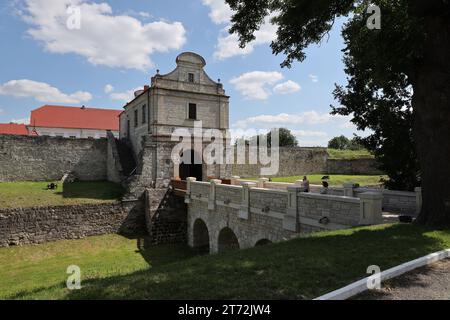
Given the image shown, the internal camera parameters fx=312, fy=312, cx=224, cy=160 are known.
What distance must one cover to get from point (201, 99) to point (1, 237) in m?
16.2

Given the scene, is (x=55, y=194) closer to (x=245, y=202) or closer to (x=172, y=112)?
(x=172, y=112)

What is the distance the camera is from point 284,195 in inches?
452

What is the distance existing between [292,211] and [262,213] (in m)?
1.95

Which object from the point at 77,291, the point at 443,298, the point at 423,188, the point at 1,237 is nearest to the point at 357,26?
the point at 423,188

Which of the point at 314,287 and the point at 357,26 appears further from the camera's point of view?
the point at 357,26

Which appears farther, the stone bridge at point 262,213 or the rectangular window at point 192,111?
the rectangular window at point 192,111

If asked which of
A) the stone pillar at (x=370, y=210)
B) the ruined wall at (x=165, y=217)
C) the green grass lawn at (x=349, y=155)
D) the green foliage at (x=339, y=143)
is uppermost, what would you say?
the green foliage at (x=339, y=143)

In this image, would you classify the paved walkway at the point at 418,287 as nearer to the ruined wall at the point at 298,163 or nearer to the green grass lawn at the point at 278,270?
the green grass lawn at the point at 278,270

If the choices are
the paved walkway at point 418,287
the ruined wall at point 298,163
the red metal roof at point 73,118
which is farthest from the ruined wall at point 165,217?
the red metal roof at point 73,118

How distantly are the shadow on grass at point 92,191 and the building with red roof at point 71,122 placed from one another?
22980 mm

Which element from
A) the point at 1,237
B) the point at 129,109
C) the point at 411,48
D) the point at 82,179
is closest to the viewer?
the point at 411,48

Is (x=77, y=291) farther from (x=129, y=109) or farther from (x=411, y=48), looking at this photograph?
(x=129, y=109)

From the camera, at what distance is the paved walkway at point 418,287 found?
14.1 feet

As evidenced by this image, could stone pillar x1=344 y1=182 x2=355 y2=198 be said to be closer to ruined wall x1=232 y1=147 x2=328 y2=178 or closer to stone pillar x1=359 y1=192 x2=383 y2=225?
stone pillar x1=359 y1=192 x2=383 y2=225
